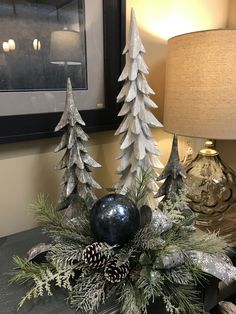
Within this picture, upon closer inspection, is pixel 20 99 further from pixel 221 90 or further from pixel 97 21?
pixel 221 90

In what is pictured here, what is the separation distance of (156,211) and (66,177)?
0.31 meters

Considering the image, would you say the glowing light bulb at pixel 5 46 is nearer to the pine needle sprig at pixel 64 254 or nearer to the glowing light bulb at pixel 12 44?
the glowing light bulb at pixel 12 44

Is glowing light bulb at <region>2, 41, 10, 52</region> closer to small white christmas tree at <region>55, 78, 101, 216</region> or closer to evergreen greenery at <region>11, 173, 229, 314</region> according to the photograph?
small white christmas tree at <region>55, 78, 101, 216</region>

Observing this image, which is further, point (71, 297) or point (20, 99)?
point (20, 99)

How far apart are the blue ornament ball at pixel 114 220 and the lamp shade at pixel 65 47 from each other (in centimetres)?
48

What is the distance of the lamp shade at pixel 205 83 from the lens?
798 mm

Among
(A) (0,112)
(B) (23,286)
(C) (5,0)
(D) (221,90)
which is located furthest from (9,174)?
(D) (221,90)

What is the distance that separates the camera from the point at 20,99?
0.77 m

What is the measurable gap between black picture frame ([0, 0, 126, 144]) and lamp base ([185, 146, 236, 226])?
36 cm

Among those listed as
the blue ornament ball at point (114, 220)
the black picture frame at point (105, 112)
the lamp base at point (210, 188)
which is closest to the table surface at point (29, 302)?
the blue ornament ball at point (114, 220)

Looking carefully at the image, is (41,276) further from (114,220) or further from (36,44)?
(36,44)

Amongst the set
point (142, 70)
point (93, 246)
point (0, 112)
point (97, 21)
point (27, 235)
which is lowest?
point (27, 235)

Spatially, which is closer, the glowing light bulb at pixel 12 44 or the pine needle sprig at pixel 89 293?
the pine needle sprig at pixel 89 293

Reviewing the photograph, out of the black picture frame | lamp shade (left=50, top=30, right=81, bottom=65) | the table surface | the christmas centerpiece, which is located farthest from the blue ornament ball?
lamp shade (left=50, top=30, right=81, bottom=65)
